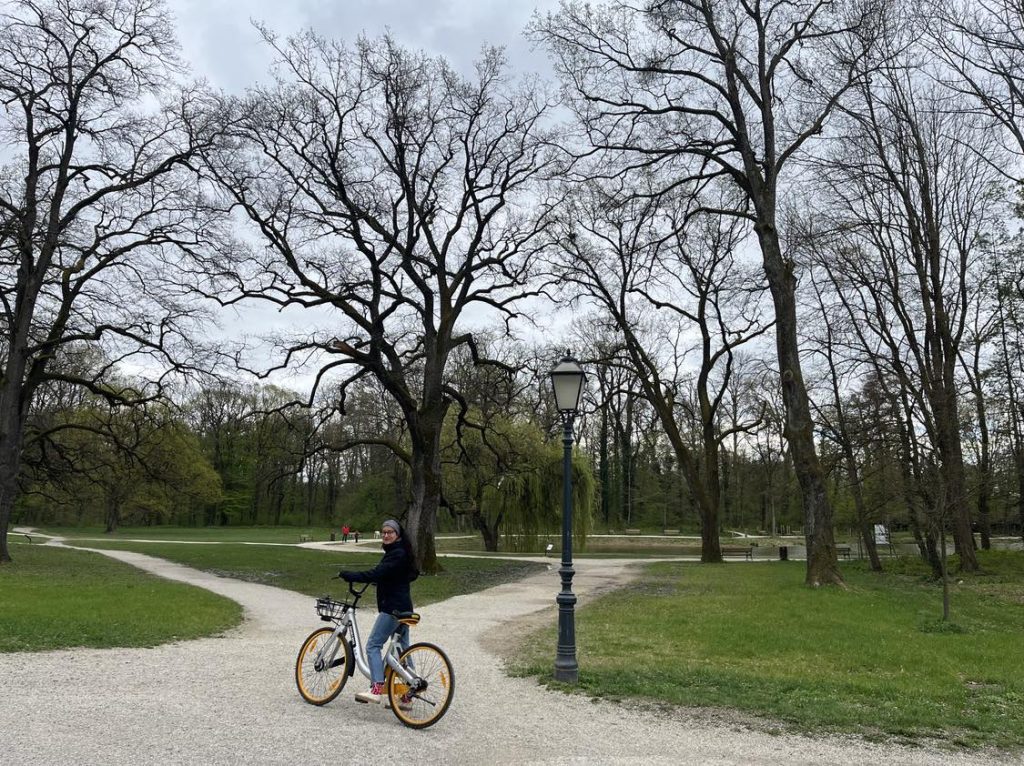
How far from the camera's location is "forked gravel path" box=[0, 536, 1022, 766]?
5.30m

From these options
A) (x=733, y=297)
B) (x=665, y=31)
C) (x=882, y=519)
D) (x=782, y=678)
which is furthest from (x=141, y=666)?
(x=882, y=519)

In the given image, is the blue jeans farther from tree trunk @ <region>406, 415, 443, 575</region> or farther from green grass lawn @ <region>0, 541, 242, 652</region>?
tree trunk @ <region>406, 415, 443, 575</region>

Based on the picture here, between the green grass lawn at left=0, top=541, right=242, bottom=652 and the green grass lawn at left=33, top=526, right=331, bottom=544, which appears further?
the green grass lawn at left=33, top=526, right=331, bottom=544

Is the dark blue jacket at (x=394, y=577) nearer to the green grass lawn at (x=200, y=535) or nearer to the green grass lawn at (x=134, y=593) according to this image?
the green grass lawn at (x=134, y=593)

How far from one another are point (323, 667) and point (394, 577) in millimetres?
1021

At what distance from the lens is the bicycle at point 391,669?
6055mm

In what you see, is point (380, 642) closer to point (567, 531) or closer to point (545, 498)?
point (567, 531)

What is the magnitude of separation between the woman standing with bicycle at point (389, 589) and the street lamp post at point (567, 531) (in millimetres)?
1988

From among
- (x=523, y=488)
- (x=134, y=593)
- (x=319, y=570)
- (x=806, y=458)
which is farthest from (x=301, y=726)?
(x=523, y=488)

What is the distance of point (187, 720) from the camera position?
603 cm

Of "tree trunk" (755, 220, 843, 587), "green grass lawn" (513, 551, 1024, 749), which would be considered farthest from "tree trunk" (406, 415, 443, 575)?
"tree trunk" (755, 220, 843, 587)

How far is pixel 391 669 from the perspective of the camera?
6.20m

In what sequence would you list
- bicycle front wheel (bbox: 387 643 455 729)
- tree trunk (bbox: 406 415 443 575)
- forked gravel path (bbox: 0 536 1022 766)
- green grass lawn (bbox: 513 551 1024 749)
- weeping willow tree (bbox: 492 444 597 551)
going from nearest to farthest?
1. forked gravel path (bbox: 0 536 1022 766)
2. bicycle front wheel (bbox: 387 643 455 729)
3. green grass lawn (bbox: 513 551 1024 749)
4. tree trunk (bbox: 406 415 443 575)
5. weeping willow tree (bbox: 492 444 597 551)

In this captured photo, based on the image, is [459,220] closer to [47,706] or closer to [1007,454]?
[47,706]
